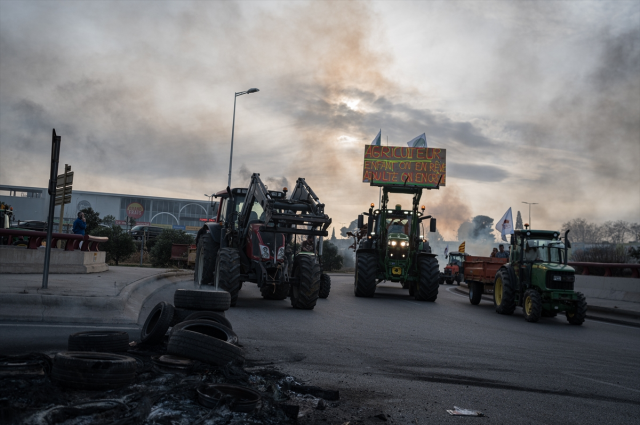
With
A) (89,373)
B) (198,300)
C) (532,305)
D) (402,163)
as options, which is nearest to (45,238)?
(198,300)

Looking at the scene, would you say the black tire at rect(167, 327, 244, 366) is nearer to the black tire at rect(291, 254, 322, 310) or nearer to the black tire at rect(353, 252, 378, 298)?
the black tire at rect(291, 254, 322, 310)

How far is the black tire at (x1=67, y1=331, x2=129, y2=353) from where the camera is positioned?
555 cm

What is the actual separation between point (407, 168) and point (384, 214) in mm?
9014

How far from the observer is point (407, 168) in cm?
2891

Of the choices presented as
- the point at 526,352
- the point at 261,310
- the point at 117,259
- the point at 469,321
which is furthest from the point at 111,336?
the point at 117,259

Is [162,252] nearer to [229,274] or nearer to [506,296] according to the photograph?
[229,274]

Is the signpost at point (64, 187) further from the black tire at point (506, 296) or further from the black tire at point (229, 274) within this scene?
the black tire at point (506, 296)

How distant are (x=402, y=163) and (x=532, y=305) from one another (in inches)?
624

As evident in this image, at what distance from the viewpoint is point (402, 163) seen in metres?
28.9

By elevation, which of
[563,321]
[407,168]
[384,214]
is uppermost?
[407,168]

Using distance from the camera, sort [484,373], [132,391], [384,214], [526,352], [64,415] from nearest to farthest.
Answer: [64,415] → [132,391] → [484,373] → [526,352] → [384,214]

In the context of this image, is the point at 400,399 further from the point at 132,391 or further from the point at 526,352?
the point at 526,352

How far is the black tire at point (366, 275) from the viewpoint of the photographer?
18.5 meters

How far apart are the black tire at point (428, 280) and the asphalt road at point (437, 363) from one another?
5.85 m
